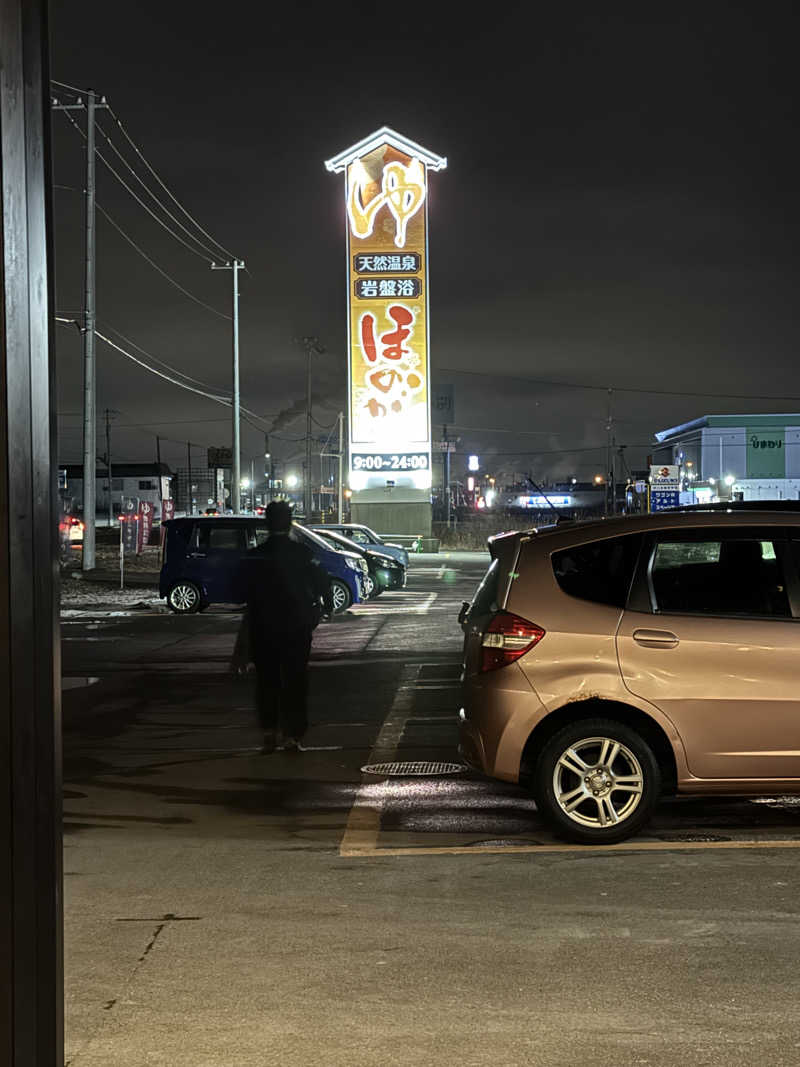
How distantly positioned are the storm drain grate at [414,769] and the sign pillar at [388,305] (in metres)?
42.5

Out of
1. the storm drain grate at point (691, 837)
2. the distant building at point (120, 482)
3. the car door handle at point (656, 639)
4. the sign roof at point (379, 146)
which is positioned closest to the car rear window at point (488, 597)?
the car door handle at point (656, 639)

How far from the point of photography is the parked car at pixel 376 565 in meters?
25.3

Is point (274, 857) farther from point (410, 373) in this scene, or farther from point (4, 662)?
point (410, 373)

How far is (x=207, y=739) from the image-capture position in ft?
34.0

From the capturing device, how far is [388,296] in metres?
50.4

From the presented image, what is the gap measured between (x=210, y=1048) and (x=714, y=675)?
3.59 m

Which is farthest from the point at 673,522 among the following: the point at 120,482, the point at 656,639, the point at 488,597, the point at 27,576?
the point at 120,482

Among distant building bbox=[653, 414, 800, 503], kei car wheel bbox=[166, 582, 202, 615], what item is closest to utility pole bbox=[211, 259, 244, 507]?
kei car wheel bbox=[166, 582, 202, 615]

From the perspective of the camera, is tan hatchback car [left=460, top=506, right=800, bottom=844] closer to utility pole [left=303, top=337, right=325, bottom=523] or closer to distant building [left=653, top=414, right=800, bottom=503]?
utility pole [left=303, top=337, right=325, bottom=523]

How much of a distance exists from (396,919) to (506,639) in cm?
181

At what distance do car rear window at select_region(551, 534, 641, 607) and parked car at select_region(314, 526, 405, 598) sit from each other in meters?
17.9

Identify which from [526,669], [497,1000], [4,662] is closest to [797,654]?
[526,669]

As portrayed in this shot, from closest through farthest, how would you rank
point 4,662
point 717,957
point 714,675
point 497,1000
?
point 4,662 < point 497,1000 < point 717,957 < point 714,675

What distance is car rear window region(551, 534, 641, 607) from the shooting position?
21.7ft
